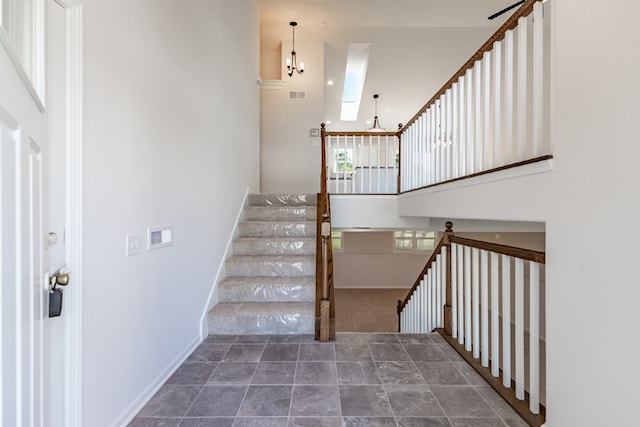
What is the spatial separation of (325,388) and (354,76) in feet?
25.7

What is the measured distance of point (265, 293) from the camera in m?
3.13

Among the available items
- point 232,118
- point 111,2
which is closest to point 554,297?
point 111,2

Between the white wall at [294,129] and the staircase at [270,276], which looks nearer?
the staircase at [270,276]

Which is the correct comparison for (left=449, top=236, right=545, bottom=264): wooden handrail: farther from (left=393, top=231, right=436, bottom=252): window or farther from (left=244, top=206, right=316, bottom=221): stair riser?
(left=393, top=231, right=436, bottom=252): window

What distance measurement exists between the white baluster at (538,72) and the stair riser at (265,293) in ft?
7.42

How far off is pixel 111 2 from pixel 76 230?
47.2 inches

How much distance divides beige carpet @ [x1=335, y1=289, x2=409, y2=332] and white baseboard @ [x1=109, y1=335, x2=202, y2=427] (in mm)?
4305

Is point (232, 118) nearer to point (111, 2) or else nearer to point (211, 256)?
point (211, 256)

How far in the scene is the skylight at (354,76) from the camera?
259 inches

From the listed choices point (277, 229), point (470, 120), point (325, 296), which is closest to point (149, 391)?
point (325, 296)

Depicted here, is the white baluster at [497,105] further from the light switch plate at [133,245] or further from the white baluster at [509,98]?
the light switch plate at [133,245]

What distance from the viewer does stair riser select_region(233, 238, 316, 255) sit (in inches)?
143

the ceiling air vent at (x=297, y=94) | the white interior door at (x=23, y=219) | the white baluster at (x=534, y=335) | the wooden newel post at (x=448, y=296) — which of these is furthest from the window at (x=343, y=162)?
the white interior door at (x=23, y=219)

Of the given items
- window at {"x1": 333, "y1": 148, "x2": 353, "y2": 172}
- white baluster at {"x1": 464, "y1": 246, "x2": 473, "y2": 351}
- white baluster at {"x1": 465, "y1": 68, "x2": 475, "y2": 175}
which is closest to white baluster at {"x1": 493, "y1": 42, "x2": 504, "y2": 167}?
white baluster at {"x1": 465, "y1": 68, "x2": 475, "y2": 175}
